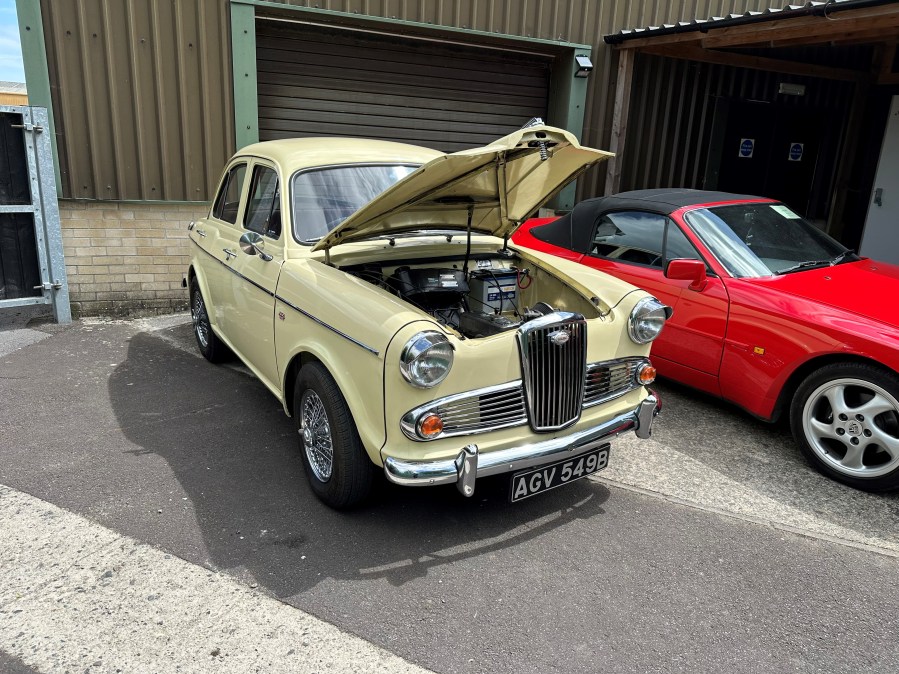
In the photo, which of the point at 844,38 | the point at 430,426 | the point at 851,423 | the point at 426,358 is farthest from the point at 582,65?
the point at 430,426

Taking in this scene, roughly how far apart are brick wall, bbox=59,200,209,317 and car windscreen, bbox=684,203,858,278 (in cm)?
510

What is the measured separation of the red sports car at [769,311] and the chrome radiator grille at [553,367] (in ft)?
5.16

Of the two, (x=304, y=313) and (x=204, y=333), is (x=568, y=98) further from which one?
(x=304, y=313)

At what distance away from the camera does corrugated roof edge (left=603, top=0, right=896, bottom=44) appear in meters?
5.53

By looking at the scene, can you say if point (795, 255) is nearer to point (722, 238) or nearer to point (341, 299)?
point (722, 238)

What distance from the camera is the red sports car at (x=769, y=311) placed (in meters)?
3.56

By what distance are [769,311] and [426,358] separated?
242 cm

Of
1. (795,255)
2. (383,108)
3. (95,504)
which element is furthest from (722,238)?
(383,108)

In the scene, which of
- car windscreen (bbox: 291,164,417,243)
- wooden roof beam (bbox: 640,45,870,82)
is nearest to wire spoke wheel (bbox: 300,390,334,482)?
car windscreen (bbox: 291,164,417,243)

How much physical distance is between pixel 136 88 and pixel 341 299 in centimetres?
485

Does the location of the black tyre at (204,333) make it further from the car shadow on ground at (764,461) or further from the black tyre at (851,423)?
the black tyre at (851,423)

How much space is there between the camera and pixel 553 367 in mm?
2994

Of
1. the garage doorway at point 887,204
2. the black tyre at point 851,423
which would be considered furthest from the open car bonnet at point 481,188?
the garage doorway at point 887,204

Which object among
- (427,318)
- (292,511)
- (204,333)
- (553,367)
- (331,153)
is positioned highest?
(331,153)
